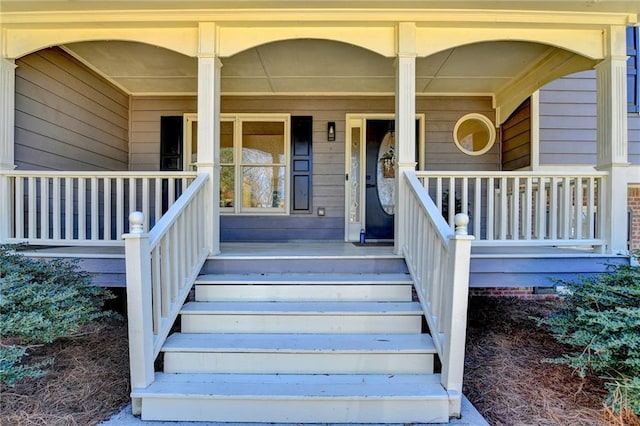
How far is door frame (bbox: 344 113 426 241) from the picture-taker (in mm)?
5348

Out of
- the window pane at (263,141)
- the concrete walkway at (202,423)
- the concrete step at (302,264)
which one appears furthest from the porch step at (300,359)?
the window pane at (263,141)

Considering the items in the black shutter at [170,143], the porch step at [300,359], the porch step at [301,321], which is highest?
the black shutter at [170,143]

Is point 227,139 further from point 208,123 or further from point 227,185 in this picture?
point 208,123

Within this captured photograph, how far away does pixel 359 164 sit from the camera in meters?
5.46

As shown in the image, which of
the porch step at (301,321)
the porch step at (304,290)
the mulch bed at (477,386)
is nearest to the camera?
the mulch bed at (477,386)

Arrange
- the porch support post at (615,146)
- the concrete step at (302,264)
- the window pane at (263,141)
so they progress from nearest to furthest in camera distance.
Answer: the concrete step at (302,264) < the porch support post at (615,146) < the window pane at (263,141)

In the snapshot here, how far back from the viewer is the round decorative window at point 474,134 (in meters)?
5.35

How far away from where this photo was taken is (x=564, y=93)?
501 centimetres

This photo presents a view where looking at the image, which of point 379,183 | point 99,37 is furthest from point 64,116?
point 379,183

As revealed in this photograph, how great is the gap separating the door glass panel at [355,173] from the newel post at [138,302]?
361 cm

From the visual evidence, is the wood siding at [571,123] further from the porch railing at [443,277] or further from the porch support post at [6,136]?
the porch support post at [6,136]

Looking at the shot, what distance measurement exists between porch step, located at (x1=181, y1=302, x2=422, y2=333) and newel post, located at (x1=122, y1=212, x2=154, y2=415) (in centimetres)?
53

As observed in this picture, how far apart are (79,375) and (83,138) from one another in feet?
9.95

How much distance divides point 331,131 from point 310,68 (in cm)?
105
